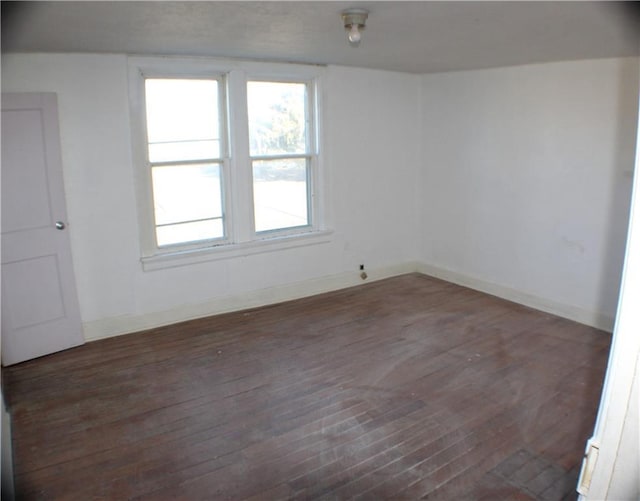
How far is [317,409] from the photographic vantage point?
321 cm

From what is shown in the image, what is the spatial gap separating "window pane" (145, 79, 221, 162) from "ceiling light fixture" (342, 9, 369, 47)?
2155 mm

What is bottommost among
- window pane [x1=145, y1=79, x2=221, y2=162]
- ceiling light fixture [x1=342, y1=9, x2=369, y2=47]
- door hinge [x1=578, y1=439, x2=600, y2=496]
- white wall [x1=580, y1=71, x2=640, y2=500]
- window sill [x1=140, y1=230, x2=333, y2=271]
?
window sill [x1=140, y1=230, x2=333, y2=271]

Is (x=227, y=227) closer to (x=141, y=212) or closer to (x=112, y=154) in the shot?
(x=141, y=212)

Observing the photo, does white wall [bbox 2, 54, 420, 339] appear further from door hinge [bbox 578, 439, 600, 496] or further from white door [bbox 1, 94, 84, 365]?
door hinge [bbox 578, 439, 600, 496]

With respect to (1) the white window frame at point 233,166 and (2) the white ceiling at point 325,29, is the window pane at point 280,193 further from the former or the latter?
(2) the white ceiling at point 325,29

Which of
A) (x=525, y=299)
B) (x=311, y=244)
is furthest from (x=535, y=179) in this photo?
(x=311, y=244)

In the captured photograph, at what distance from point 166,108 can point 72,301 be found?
187 centimetres

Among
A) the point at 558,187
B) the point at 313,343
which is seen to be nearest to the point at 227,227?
the point at 313,343

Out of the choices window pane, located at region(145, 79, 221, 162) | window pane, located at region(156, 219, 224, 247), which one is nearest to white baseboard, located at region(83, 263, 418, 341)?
window pane, located at region(156, 219, 224, 247)

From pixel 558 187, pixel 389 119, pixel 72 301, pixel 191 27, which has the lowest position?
pixel 72 301

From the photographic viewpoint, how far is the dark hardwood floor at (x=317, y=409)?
256cm

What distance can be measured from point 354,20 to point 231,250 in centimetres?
272

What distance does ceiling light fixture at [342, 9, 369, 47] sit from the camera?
2666 mm

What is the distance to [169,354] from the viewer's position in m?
4.04
